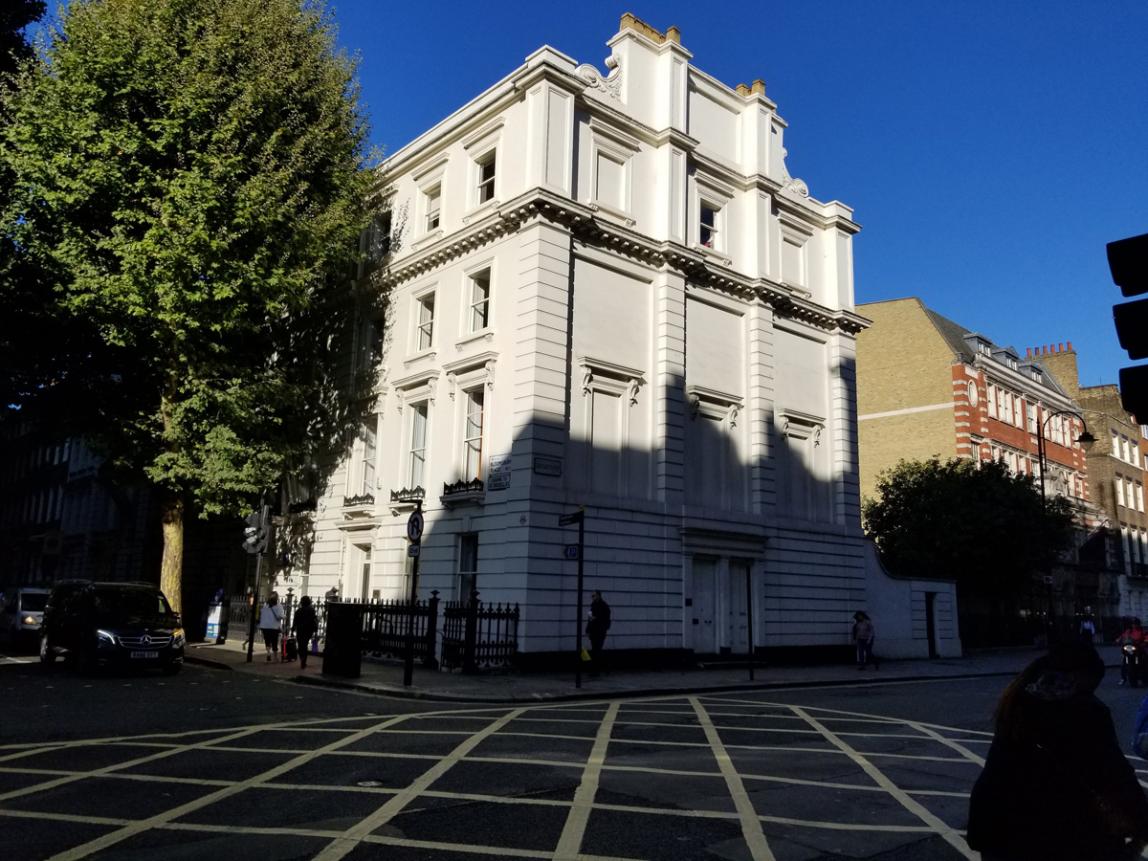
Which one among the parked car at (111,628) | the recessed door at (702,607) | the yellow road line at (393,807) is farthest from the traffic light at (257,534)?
the yellow road line at (393,807)

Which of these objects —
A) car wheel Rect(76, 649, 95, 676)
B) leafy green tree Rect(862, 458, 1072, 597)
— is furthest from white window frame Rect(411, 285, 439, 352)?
leafy green tree Rect(862, 458, 1072, 597)

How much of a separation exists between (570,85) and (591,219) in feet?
11.5

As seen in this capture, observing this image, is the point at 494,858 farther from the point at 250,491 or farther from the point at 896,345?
the point at 896,345

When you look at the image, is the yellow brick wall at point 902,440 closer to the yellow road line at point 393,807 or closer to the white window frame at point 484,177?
the white window frame at point 484,177

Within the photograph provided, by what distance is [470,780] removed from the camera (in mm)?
7664

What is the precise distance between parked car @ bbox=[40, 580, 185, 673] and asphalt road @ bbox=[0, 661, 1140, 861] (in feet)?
9.88

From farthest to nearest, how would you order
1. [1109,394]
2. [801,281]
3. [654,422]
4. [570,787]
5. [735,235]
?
[1109,394], [801,281], [735,235], [654,422], [570,787]


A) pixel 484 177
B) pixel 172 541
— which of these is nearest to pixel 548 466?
pixel 484 177

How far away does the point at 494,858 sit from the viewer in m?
5.43

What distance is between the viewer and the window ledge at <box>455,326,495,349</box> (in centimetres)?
2164

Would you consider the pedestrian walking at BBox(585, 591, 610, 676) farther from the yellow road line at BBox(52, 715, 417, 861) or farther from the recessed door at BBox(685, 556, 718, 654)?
the yellow road line at BBox(52, 715, 417, 861)

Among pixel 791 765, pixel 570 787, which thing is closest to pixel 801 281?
pixel 791 765

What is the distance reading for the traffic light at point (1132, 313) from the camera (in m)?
4.13

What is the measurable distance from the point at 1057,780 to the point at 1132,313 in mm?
2328
